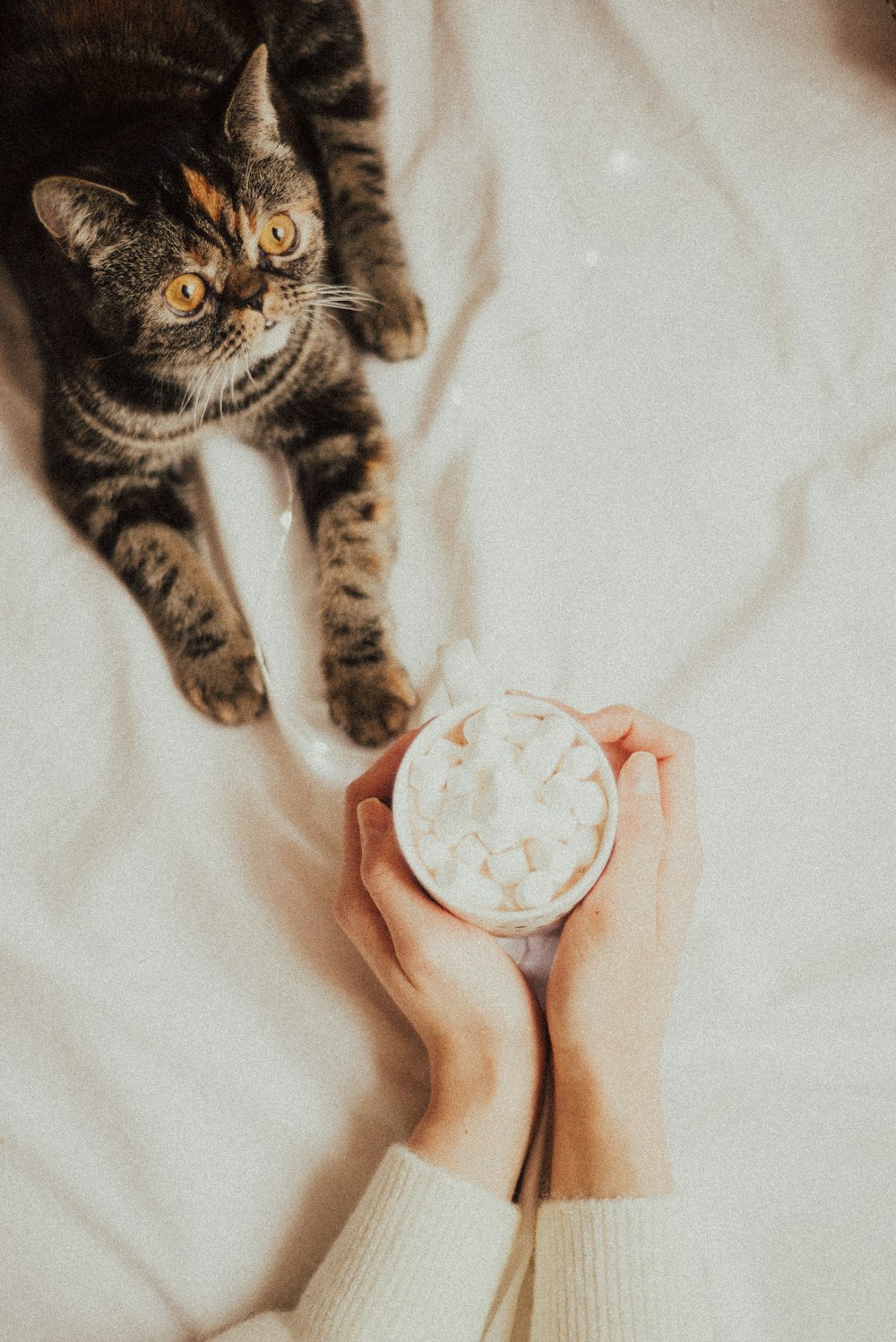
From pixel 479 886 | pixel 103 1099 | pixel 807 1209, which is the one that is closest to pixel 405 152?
pixel 479 886

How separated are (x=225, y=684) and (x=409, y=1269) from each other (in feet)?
1.81

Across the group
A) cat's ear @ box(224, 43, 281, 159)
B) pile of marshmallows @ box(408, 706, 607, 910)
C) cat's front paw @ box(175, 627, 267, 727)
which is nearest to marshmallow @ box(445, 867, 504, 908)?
pile of marshmallows @ box(408, 706, 607, 910)

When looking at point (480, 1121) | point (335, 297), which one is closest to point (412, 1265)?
point (480, 1121)

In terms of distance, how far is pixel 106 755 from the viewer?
0.93 m

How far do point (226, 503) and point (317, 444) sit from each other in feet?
0.42

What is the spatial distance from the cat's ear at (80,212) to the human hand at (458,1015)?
1.95 feet

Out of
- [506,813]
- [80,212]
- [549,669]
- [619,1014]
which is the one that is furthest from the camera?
[549,669]

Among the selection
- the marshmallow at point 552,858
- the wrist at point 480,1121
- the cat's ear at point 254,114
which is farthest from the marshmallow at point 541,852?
the cat's ear at point 254,114

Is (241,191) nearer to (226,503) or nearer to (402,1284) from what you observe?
(226,503)

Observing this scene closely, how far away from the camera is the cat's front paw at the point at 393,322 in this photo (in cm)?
108

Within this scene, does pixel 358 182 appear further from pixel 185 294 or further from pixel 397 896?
pixel 397 896

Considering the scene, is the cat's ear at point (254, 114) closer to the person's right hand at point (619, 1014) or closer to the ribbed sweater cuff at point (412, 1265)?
the person's right hand at point (619, 1014)

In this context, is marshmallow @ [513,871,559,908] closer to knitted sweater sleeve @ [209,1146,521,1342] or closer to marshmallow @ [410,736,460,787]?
marshmallow @ [410,736,460,787]

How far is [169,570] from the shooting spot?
0.99 meters
